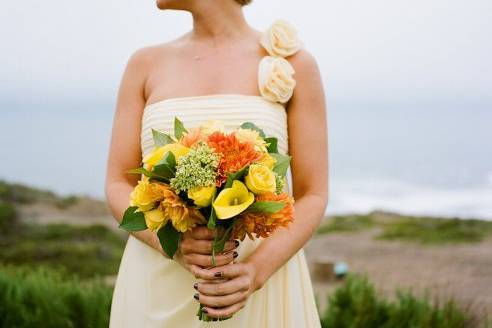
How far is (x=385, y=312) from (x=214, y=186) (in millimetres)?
3677

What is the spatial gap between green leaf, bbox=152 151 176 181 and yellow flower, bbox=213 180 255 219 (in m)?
0.19

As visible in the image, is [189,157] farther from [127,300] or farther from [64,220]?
[64,220]

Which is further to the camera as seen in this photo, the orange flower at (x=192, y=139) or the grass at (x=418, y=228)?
the grass at (x=418, y=228)

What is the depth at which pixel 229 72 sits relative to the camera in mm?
2791

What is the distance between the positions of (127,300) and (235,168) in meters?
1.22

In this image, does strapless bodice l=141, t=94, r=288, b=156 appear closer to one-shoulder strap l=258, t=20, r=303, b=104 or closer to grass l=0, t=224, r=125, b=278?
one-shoulder strap l=258, t=20, r=303, b=104

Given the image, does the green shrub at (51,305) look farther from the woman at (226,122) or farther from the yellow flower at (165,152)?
the yellow flower at (165,152)

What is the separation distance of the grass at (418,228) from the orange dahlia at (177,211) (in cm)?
1435

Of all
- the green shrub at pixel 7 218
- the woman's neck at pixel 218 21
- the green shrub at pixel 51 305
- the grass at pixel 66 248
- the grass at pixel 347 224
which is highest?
the woman's neck at pixel 218 21

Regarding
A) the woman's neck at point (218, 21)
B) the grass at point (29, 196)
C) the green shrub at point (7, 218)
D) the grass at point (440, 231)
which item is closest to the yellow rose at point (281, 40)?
the woman's neck at point (218, 21)

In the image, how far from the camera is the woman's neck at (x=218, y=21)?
2773 millimetres

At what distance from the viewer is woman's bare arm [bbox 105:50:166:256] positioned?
276 centimetres

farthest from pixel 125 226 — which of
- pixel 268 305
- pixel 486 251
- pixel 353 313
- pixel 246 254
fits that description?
pixel 486 251

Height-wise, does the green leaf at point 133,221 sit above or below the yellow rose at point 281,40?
below
